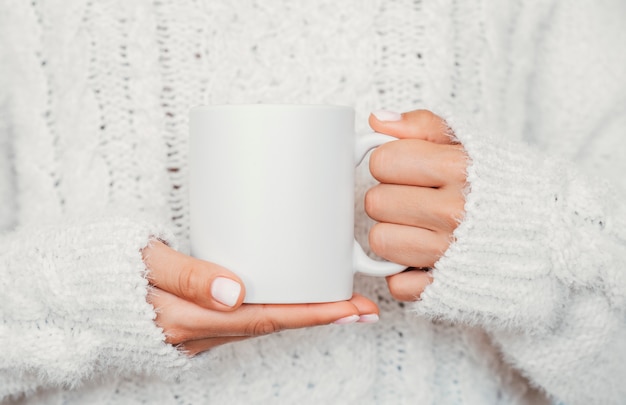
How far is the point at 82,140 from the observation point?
0.82 m

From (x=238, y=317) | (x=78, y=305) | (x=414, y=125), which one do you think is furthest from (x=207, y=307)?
(x=414, y=125)

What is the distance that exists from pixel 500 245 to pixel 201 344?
31 centimetres

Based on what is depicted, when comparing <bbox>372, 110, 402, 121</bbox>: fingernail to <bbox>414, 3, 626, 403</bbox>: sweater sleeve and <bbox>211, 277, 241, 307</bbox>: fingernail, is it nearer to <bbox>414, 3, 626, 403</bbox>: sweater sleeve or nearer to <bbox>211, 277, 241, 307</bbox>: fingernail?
<bbox>414, 3, 626, 403</bbox>: sweater sleeve

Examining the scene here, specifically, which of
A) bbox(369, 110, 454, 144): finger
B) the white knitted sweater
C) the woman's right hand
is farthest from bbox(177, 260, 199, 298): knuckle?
bbox(369, 110, 454, 144): finger

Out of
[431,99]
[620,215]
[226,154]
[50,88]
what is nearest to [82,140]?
[50,88]

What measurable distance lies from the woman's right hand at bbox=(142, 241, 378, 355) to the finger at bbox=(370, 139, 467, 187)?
0.14 metres

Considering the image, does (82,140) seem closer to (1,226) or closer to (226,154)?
(1,226)

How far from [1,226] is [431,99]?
1.83 ft

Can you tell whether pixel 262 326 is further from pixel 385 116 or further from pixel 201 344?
pixel 385 116

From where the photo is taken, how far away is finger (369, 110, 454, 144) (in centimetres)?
67

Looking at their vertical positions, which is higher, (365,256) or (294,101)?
(294,101)

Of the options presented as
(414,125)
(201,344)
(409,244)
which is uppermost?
(414,125)

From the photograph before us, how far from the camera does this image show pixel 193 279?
607 millimetres

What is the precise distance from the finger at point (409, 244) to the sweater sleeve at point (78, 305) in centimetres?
22
